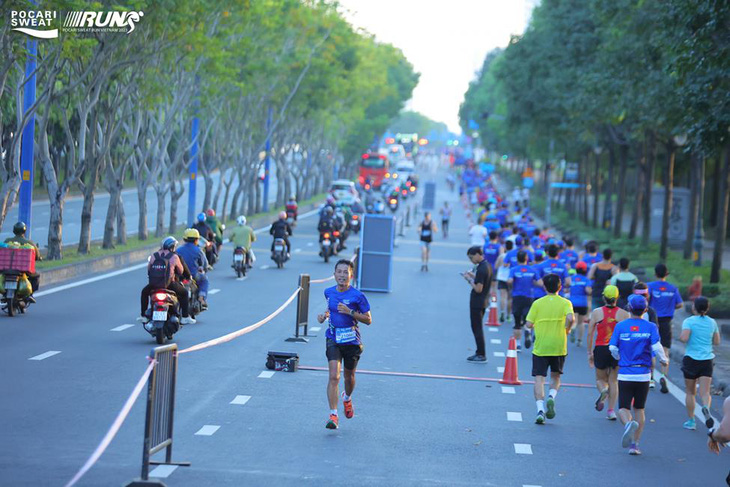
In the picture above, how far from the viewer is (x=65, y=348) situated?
17.2 meters

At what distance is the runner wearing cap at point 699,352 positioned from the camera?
13.9 m

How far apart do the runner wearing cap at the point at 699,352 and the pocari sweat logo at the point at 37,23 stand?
614 inches

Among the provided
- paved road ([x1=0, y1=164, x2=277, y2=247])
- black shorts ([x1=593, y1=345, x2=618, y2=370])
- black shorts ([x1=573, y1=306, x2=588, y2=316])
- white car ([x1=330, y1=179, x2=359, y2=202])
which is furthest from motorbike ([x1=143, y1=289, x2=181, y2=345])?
white car ([x1=330, y1=179, x2=359, y2=202])

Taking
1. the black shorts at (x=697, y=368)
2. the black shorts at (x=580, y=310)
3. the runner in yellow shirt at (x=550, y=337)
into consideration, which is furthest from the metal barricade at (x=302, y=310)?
the black shorts at (x=697, y=368)

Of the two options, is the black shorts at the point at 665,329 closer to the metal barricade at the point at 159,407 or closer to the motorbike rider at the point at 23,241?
the metal barricade at the point at 159,407

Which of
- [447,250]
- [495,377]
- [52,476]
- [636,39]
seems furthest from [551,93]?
[52,476]

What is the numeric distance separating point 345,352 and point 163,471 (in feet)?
10.2

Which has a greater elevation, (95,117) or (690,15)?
(690,15)

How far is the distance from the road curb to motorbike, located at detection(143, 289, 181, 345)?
8920mm

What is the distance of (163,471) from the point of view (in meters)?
9.99

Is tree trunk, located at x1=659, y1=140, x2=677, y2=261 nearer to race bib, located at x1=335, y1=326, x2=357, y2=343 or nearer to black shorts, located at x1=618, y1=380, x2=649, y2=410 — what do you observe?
black shorts, located at x1=618, y1=380, x2=649, y2=410

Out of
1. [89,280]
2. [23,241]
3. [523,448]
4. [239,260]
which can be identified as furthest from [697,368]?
[239,260]

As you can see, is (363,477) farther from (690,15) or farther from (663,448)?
(690,15)

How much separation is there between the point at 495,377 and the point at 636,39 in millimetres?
19860
